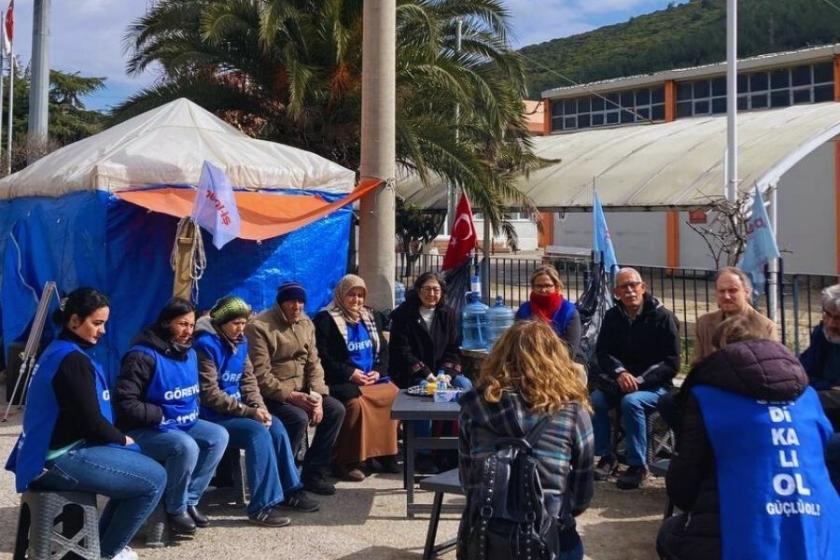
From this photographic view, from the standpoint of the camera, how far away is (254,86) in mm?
12523

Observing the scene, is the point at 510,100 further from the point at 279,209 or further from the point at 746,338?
the point at 746,338

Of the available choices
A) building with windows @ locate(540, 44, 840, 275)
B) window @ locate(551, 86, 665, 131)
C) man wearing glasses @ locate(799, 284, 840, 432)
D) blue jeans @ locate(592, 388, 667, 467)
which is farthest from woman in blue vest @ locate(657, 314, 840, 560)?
window @ locate(551, 86, 665, 131)

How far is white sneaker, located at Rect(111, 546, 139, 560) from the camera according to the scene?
4.67m

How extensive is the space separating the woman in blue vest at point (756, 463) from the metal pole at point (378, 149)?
578cm

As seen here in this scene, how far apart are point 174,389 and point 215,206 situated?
10.4 feet

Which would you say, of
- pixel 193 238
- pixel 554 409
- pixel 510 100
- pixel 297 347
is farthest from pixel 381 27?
pixel 554 409

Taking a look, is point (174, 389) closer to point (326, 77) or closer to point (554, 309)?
point (554, 309)

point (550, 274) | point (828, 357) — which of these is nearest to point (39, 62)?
point (550, 274)

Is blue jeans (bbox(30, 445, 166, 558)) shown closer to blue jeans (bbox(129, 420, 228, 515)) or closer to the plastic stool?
the plastic stool

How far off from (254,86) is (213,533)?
8282 mm

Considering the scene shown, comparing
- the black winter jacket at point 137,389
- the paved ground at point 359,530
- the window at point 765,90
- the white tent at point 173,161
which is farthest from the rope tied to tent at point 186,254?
the window at point 765,90

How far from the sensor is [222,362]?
5.74 meters

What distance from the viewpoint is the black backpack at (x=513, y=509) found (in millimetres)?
3424

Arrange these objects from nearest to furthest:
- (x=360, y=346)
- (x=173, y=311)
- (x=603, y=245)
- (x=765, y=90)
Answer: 1. (x=173, y=311)
2. (x=360, y=346)
3. (x=603, y=245)
4. (x=765, y=90)
